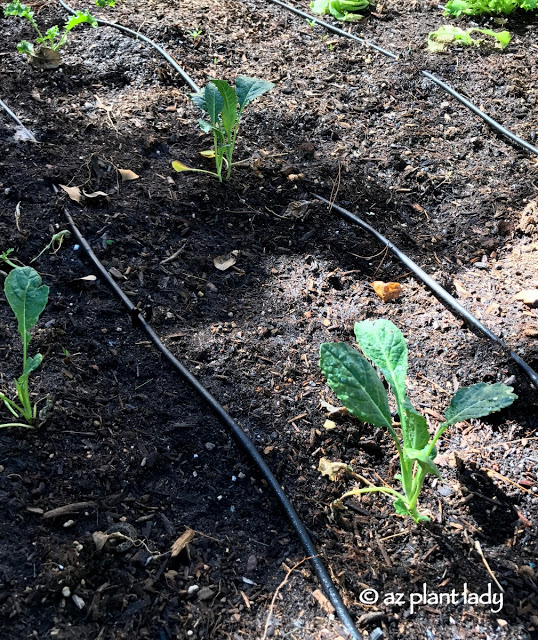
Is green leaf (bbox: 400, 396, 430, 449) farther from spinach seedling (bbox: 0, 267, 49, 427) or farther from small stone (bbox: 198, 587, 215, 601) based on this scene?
spinach seedling (bbox: 0, 267, 49, 427)

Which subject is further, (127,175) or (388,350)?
(127,175)

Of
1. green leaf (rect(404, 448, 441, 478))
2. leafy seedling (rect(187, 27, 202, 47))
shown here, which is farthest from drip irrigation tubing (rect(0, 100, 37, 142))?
green leaf (rect(404, 448, 441, 478))

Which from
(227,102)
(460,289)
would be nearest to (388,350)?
(460,289)

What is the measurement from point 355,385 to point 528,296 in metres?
1.07

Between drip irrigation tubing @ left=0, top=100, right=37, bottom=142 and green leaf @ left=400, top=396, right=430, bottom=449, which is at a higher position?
green leaf @ left=400, top=396, right=430, bottom=449

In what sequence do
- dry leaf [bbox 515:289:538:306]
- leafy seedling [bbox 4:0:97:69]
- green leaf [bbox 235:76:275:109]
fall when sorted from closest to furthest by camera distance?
1. dry leaf [bbox 515:289:538:306]
2. green leaf [bbox 235:76:275:109]
3. leafy seedling [bbox 4:0:97:69]

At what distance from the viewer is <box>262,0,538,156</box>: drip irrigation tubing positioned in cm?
316

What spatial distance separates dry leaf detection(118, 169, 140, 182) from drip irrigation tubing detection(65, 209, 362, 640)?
0.37 meters

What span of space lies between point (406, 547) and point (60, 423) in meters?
1.12

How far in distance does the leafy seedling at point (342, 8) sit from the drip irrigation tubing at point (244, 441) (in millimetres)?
2720

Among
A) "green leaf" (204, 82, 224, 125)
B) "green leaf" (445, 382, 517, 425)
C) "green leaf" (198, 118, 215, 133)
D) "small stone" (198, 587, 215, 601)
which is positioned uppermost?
"green leaf" (204, 82, 224, 125)

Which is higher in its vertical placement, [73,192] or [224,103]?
[224,103]

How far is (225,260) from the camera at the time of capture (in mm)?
2523

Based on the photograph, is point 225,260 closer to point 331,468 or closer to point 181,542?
point 331,468
